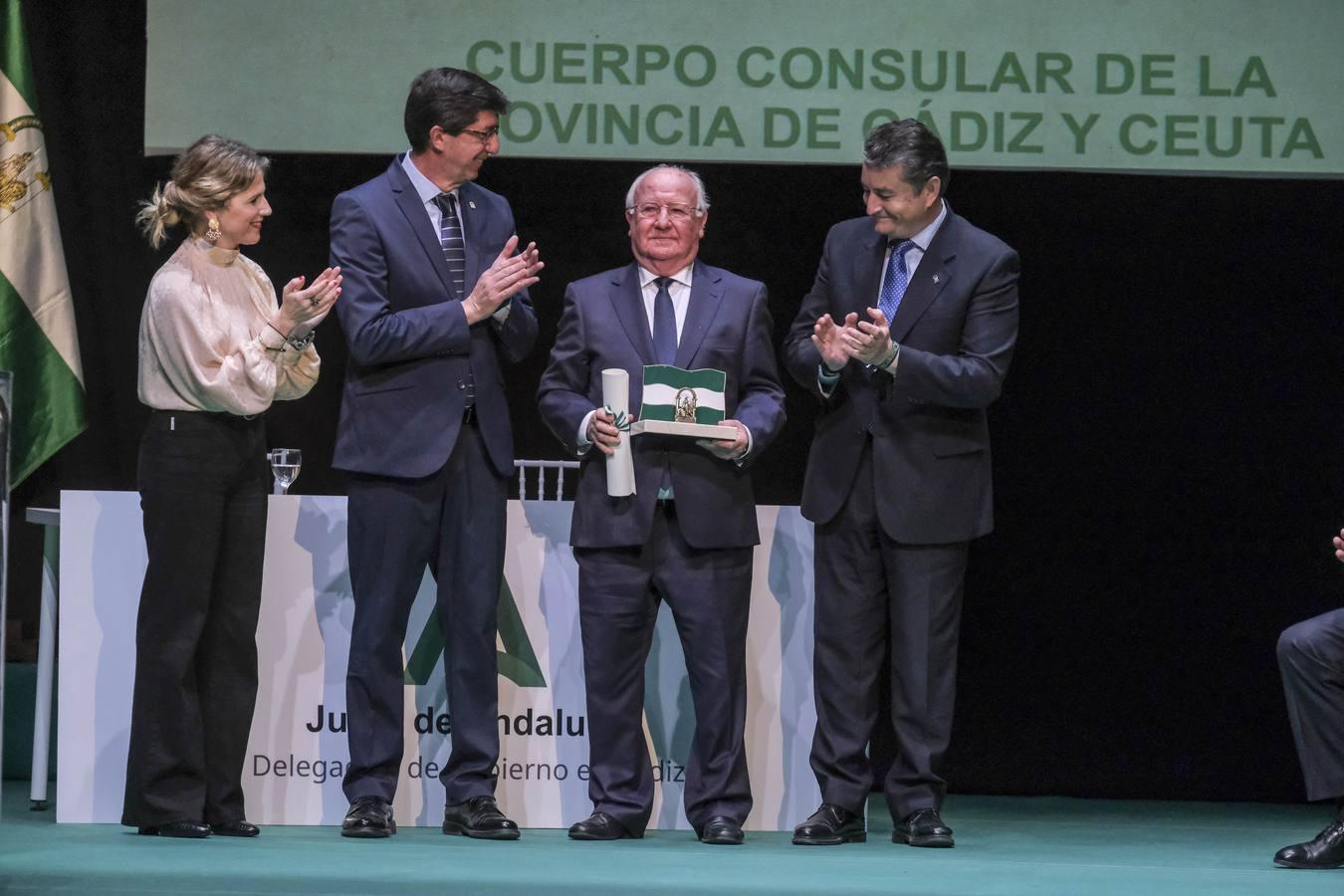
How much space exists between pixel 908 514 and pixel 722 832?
2.95 ft

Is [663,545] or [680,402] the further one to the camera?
[663,545]

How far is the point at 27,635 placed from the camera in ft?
19.9

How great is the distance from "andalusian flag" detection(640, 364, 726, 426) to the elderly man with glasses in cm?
8

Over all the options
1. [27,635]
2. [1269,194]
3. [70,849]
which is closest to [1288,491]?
[1269,194]

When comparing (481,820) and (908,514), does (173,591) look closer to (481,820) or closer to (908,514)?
(481,820)

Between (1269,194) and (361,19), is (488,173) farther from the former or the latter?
(1269,194)

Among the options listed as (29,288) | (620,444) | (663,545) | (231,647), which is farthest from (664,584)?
(29,288)

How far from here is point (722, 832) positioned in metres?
4.20

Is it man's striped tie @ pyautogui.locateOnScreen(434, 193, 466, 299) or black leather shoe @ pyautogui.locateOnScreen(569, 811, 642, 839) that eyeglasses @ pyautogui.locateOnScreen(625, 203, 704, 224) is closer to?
man's striped tie @ pyautogui.locateOnScreen(434, 193, 466, 299)

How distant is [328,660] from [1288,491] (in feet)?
10.7

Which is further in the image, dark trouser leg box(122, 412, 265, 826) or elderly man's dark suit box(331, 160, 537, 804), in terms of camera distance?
elderly man's dark suit box(331, 160, 537, 804)

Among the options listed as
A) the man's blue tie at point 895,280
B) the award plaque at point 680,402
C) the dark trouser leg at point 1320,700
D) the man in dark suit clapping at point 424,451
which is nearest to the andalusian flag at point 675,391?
the award plaque at point 680,402

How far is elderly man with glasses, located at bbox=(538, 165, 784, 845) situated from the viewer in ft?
14.0

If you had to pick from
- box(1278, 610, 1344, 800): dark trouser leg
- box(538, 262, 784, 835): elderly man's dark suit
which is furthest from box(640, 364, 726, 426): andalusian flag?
box(1278, 610, 1344, 800): dark trouser leg
